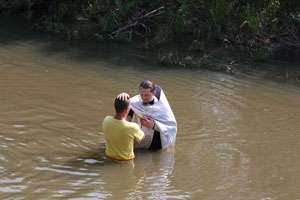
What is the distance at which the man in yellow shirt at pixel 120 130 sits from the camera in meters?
5.95

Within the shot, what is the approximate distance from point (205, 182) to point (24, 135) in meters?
2.92

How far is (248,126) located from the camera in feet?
26.8

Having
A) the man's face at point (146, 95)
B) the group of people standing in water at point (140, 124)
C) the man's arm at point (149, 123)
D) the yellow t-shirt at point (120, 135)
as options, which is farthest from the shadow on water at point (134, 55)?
the yellow t-shirt at point (120, 135)

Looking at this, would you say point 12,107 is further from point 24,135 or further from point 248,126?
point 248,126

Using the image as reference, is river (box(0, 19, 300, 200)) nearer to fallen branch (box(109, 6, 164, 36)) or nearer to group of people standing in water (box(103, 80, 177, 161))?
group of people standing in water (box(103, 80, 177, 161))

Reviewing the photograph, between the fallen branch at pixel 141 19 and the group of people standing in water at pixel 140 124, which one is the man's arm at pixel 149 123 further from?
the fallen branch at pixel 141 19

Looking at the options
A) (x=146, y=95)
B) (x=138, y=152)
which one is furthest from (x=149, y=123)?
(x=138, y=152)

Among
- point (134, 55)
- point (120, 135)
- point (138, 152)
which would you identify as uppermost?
point (134, 55)

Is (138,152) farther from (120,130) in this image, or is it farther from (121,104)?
(121,104)

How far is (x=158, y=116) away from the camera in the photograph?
21.8ft

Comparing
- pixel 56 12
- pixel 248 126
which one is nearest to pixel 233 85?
pixel 248 126

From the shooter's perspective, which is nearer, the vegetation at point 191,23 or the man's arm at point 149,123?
the man's arm at point 149,123

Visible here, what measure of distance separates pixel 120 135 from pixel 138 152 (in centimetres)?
89

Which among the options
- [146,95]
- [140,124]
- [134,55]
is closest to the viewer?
[146,95]
